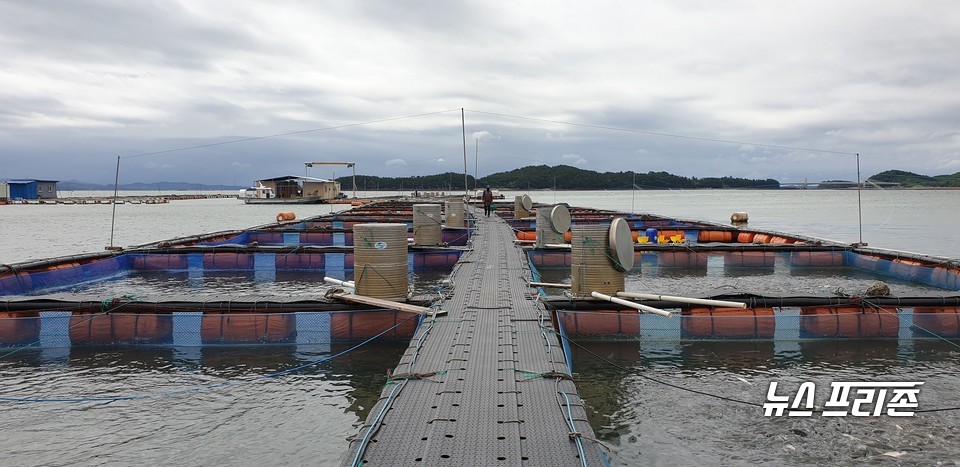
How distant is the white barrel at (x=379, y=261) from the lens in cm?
923

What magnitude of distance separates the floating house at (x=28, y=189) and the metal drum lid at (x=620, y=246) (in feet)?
325

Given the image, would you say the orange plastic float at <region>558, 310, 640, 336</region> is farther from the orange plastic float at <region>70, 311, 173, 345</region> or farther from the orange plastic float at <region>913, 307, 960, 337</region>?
the orange plastic float at <region>70, 311, 173, 345</region>

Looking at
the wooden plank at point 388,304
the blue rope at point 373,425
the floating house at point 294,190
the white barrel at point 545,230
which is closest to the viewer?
the blue rope at point 373,425

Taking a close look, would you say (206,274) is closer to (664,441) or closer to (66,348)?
(66,348)

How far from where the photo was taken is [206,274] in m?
17.7

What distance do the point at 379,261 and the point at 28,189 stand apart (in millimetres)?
103432

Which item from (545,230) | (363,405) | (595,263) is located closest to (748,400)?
(595,263)

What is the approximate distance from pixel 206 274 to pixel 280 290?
3971mm

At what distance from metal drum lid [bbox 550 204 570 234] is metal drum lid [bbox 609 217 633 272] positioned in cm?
703

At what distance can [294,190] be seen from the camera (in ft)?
263

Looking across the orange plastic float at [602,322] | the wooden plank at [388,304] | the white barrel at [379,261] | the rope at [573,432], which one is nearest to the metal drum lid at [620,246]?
the orange plastic float at [602,322]

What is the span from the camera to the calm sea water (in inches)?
222

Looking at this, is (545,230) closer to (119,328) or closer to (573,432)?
(119,328)

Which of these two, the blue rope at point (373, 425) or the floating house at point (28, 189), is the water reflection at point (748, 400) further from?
the floating house at point (28, 189)
